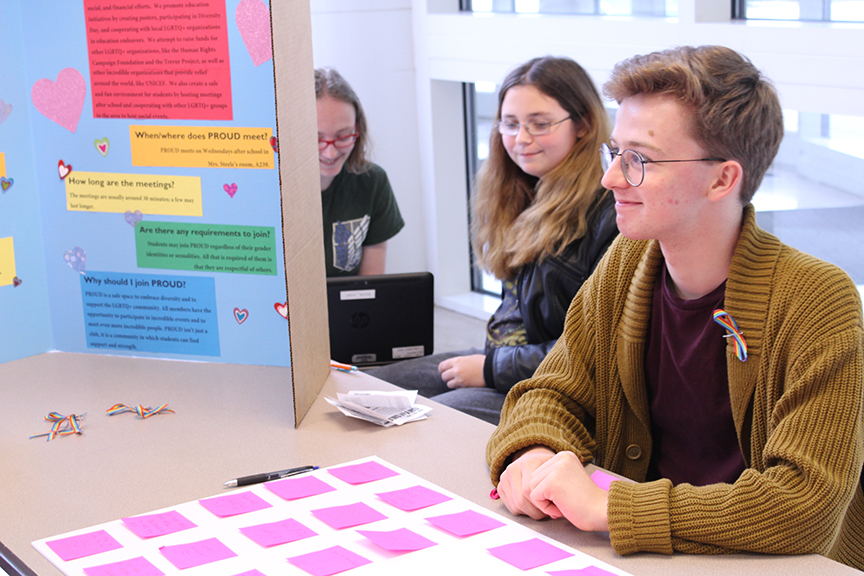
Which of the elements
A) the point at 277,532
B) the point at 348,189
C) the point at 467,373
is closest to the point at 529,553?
the point at 277,532

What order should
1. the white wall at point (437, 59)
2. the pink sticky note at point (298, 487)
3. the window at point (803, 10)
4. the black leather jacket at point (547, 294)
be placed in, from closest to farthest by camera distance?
the pink sticky note at point (298, 487) → the black leather jacket at point (547, 294) → the window at point (803, 10) → the white wall at point (437, 59)

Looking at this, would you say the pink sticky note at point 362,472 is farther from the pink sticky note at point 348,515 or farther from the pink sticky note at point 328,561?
the pink sticky note at point 328,561

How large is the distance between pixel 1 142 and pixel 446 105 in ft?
10.9

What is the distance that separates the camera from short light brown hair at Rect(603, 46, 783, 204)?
1.16 m

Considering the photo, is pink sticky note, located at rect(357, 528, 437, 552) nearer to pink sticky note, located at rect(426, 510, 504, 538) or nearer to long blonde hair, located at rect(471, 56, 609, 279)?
pink sticky note, located at rect(426, 510, 504, 538)

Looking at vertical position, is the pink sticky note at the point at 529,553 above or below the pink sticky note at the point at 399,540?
below

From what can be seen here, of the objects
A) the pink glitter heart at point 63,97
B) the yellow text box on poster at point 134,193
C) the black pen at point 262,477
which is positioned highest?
the pink glitter heart at point 63,97

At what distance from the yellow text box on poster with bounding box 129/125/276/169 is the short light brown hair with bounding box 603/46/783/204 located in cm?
68

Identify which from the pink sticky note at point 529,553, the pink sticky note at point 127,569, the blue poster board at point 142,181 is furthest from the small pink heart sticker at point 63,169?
the pink sticky note at point 529,553

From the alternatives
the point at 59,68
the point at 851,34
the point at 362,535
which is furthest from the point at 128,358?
the point at 851,34

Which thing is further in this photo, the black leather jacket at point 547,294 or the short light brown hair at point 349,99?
the short light brown hair at point 349,99

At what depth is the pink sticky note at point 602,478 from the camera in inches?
43.7

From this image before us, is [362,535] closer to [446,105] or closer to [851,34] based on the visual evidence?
[851,34]

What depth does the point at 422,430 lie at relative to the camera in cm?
135
